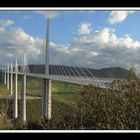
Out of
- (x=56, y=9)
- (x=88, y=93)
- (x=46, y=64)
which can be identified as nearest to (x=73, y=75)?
(x=46, y=64)

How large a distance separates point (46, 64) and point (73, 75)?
12.2ft

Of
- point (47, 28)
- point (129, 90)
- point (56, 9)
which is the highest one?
point (47, 28)

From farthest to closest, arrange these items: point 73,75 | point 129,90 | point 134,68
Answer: point 73,75 → point 134,68 → point 129,90

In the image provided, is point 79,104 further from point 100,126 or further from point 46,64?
point 46,64

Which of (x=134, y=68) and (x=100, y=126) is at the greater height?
(x=134, y=68)

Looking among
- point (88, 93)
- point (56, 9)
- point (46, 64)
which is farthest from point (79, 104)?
point (46, 64)

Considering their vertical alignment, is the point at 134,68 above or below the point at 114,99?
above

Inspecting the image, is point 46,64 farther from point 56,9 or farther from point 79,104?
point 56,9

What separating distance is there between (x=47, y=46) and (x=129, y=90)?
9.24 metres

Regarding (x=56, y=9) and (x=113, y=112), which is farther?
(x=113, y=112)

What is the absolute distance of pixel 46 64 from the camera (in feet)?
42.0

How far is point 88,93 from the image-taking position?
4.50 metres

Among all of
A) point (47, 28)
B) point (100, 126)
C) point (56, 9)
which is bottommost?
point (100, 126)
